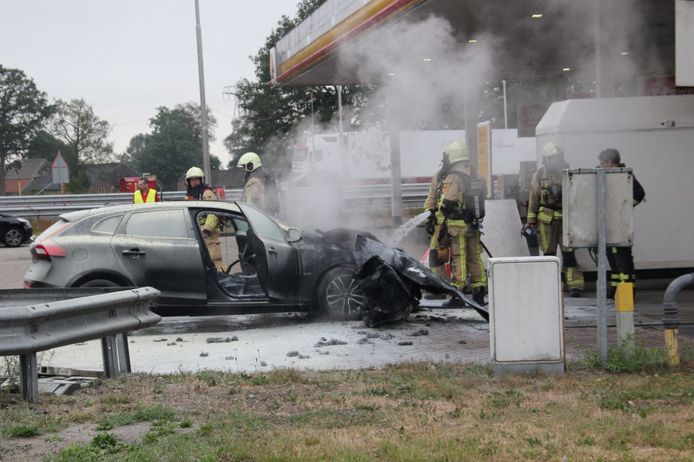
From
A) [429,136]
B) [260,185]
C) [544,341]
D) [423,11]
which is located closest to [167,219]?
[260,185]

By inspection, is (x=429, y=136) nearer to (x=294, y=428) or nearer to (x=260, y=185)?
(x=260, y=185)

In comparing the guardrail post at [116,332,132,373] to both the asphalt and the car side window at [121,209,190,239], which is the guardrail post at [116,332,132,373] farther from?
the car side window at [121,209,190,239]

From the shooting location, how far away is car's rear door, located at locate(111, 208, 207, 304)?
1028 cm

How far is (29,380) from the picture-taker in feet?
20.8

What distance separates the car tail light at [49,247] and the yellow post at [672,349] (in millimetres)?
6178

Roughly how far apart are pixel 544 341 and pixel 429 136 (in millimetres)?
30903

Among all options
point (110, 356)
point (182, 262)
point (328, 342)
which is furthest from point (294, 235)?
point (110, 356)

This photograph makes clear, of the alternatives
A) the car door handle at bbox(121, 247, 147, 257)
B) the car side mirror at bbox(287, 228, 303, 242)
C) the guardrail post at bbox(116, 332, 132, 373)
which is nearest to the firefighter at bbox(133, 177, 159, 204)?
the car door handle at bbox(121, 247, 147, 257)

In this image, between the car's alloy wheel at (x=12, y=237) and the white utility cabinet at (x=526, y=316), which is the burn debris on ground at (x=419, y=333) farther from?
the car's alloy wheel at (x=12, y=237)

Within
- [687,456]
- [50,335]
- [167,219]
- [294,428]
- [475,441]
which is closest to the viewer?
[687,456]

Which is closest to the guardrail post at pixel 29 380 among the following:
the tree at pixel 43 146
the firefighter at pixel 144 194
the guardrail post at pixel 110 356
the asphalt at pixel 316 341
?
the guardrail post at pixel 110 356

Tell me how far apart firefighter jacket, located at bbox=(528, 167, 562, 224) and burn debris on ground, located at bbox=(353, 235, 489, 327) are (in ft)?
10.00

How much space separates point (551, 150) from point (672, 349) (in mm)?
5825

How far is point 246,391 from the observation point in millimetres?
6781
